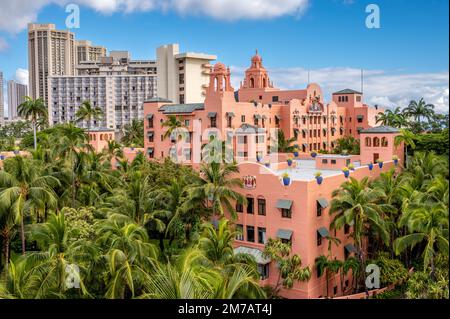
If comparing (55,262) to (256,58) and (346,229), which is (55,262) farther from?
(256,58)

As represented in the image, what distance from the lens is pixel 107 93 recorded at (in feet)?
306

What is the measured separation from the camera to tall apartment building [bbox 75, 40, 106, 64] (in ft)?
323

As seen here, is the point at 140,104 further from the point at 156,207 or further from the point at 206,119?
the point at 156,207

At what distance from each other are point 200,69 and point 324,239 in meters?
67.2

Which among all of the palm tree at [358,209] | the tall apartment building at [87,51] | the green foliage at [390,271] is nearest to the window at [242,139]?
the palm tree at [358,209]

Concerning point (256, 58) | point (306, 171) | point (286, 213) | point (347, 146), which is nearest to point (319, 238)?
point (286, 213)

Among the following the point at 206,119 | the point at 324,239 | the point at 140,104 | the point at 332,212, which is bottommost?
the point at 324,239

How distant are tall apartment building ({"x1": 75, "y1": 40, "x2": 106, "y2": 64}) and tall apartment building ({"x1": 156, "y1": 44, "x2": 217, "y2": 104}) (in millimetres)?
21811

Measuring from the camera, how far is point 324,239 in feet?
69.2

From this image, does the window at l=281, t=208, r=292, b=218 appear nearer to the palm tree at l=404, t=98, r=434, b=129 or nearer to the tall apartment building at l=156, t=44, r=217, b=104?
the palm tree at l=404, t=98, r=434, b=129

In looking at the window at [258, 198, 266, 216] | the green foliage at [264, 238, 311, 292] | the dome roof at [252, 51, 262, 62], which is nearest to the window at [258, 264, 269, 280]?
the green foliage at [264, 238, 311, 292]

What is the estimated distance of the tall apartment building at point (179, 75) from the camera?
81.0 meters

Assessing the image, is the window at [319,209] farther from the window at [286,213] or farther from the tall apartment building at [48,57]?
the tall apartment building at [48,57]

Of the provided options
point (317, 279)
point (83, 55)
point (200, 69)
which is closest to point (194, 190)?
point (317, 279)
